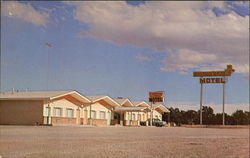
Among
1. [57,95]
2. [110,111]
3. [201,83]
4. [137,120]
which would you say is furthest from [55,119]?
[201,83]

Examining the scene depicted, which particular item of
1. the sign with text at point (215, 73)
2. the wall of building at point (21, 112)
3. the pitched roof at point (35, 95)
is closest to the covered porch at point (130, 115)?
the sign with text at point (215, 73)

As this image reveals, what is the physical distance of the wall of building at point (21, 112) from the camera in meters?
38.7

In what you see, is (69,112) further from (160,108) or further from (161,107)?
(160,108)

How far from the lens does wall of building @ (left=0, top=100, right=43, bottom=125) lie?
3869 cm

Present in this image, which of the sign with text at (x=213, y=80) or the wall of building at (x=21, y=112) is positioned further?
the sign with text at (x=213, y=80)

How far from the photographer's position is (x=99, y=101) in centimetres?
4922

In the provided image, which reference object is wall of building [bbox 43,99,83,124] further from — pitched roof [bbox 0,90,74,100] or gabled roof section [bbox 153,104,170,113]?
gabled roof section [bbox 153,104,170,113]

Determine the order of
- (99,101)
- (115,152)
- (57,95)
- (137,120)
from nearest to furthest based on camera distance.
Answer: (115,152) < (57,95) < (99,101) < (137,120)

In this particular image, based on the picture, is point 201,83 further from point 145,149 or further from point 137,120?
point 145,149

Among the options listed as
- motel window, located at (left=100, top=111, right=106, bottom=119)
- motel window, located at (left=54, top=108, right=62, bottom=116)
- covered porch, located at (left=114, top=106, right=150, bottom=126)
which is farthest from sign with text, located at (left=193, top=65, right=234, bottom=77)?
motel window, located at (left=54, top=108, right=62, bottom=116)

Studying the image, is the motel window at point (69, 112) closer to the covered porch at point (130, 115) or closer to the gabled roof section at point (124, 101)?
the covered porch at point (130, 115)

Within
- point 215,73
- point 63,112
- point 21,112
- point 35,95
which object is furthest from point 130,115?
point 21,112

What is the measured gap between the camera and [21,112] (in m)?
39.2

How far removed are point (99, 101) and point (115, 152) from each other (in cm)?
3773
